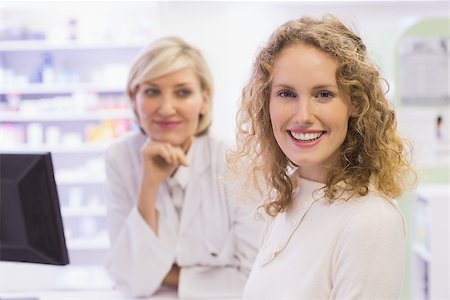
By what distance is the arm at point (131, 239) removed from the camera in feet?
5.95

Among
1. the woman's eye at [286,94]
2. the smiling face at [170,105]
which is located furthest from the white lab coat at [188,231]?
the woman's eye at [286,94]

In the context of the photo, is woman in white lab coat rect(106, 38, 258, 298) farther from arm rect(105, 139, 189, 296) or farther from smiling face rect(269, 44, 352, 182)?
smiling face rect(269, 44, 352, 182)

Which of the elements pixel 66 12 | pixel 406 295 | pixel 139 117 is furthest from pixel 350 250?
pixel 66 12

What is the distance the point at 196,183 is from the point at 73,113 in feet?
11.3

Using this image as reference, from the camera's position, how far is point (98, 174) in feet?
17.5

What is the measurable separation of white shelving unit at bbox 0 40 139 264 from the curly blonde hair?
4068 millimetres

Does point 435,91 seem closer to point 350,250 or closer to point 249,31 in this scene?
point 249,31

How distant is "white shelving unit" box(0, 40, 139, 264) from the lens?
17.0 ft

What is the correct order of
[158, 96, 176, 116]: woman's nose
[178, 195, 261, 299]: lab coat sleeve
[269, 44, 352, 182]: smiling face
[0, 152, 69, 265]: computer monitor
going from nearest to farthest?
[269, 44, 352, 182]: smiling face → [0, 152, 69, 265]: computer monitor → [178, 195, 261, 299]: lab coat sleeve → [158, 96, 176, 116]: woman's nose

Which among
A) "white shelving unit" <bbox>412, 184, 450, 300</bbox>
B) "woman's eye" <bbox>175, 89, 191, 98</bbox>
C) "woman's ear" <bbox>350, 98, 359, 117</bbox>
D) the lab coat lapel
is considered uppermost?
"woman's ear" <bbox>350, 98, 359, 117</bbox>

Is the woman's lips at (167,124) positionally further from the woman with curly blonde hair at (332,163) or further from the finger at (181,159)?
the woman with curly blonde hair at (332,163)

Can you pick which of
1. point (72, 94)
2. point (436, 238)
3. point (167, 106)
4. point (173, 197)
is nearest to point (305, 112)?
point (167, 106)

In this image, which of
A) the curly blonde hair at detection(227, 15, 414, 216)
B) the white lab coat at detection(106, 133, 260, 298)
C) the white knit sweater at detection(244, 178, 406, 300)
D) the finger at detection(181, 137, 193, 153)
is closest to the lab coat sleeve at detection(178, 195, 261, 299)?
the white lab coat at detection(106, 133, 260, 298)

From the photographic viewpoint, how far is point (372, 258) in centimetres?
100
